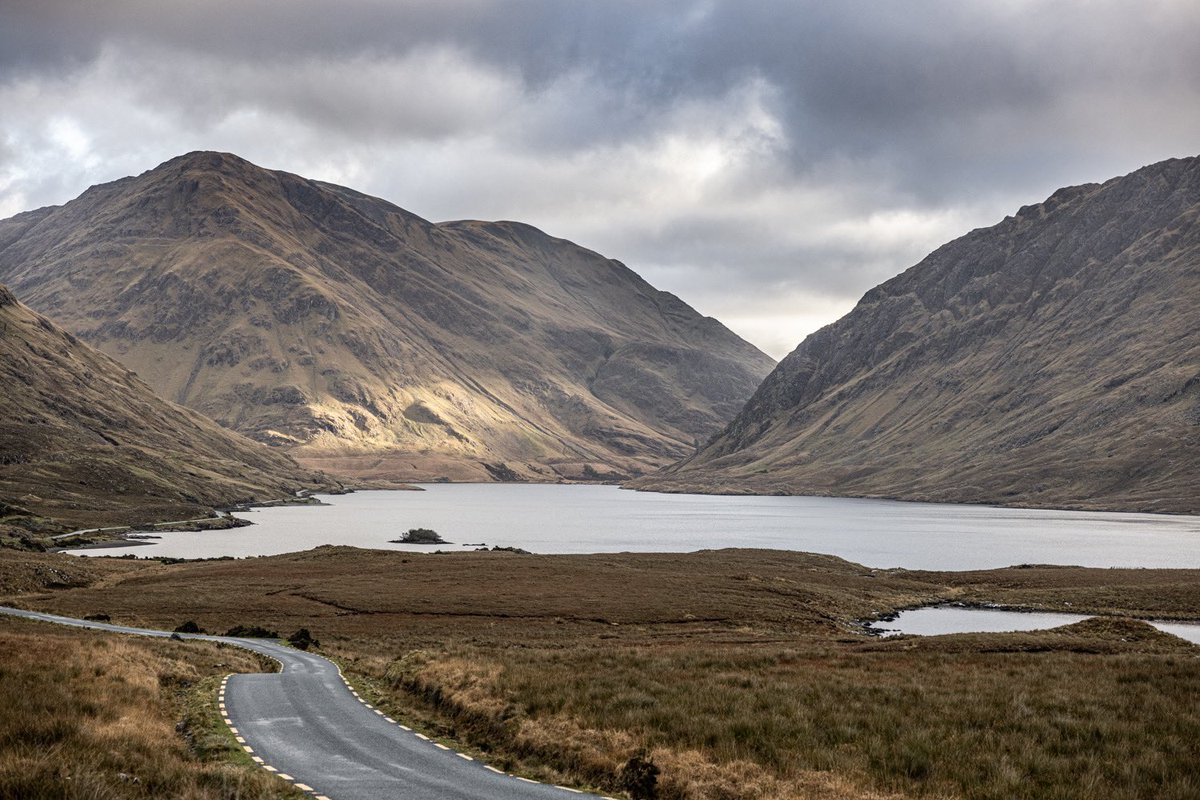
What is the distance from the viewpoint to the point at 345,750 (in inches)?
911

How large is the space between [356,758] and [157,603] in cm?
6069

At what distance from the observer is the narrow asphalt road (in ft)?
63.4

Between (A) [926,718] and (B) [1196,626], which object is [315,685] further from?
(B) [1196,626]

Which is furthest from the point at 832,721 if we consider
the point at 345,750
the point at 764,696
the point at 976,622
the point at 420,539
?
the point at 420,539

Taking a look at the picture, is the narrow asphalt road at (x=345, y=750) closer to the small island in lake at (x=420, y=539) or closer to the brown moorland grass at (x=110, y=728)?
the brown moorland grass at (x=110, y=728)

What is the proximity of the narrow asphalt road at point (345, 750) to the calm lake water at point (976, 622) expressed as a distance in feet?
163

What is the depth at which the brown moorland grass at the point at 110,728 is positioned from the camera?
15297 mm

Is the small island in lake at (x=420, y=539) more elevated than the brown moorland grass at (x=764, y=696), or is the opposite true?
the brown moorland grass at (x=764, y=696)

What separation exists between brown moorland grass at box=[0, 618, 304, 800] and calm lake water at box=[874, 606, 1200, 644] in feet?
175

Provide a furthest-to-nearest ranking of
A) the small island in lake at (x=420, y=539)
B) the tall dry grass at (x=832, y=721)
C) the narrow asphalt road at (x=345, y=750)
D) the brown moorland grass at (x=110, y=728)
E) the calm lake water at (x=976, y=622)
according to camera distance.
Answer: the small island in lake at (x=420, y=539), the calm lake water at (x=976, y=622), the narrow asphalt road at (x=345, y=750), the tall dry grass at (x=832, y=721), the brown moorland grass at (x=110, y=728)

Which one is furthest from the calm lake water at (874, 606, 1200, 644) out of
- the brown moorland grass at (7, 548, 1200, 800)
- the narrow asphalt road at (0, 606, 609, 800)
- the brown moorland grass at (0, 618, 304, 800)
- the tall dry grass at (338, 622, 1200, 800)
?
the brown moorland grass at (0, 618, 304, 800)

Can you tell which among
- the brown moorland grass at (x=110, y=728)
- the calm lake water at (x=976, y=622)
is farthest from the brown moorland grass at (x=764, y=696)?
the brown moorland grass at (x=110, y=728)

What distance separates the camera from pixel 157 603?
74688 mm

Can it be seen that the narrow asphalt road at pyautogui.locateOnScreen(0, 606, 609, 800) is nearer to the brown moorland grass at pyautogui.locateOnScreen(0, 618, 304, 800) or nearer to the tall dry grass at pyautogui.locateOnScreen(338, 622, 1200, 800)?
the brown moorland grass at pyautogui.locateOnScreen(0, 618, 304, 800)
